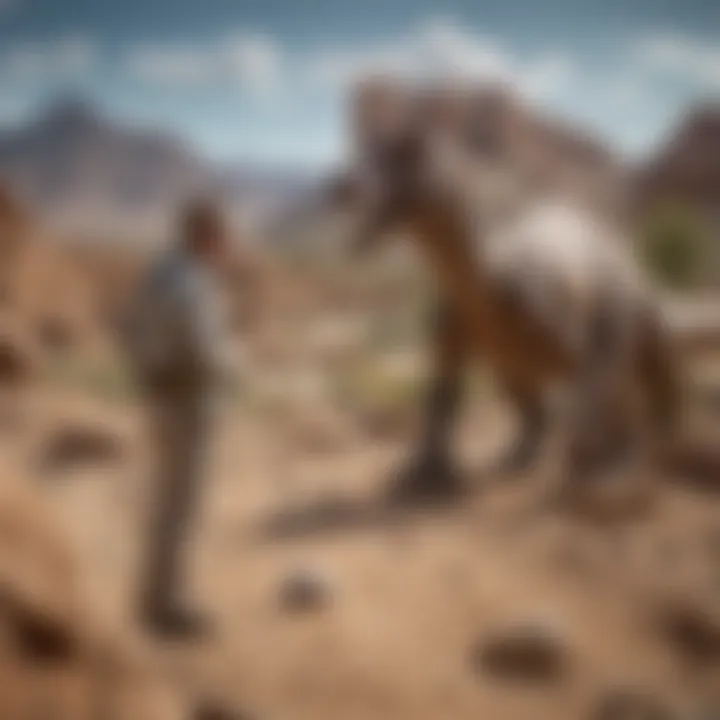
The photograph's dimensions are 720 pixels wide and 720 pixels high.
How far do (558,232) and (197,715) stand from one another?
107cm

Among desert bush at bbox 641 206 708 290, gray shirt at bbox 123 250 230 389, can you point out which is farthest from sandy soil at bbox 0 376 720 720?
desert bush at bbox 641 206 708 290

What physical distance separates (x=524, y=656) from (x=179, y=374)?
0.72 m

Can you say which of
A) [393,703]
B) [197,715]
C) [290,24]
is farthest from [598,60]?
[197,715]

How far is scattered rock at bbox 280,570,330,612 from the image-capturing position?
1.54 m

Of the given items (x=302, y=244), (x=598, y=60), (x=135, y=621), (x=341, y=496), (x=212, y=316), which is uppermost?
(x=598, y=60)

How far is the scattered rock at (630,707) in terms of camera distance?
4.90 feet

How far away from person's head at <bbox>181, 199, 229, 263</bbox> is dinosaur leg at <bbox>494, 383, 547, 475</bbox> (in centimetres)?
61

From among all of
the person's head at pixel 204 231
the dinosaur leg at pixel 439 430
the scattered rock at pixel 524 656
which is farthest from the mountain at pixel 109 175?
the scattered rock at pixel 524 656

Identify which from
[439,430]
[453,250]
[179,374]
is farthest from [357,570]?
[453,250]

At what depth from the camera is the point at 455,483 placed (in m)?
1.77

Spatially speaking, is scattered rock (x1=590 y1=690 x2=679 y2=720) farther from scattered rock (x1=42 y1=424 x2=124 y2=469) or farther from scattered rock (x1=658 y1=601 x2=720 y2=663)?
scattered rock (x1=42 y1=424 x2=124 y2=469)

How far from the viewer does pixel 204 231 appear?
1.51 metres

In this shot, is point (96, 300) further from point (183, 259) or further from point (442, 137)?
point (442, 137)

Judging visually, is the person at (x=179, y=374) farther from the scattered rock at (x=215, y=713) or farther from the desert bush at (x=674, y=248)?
the desert bush at (x=674, y=248)
